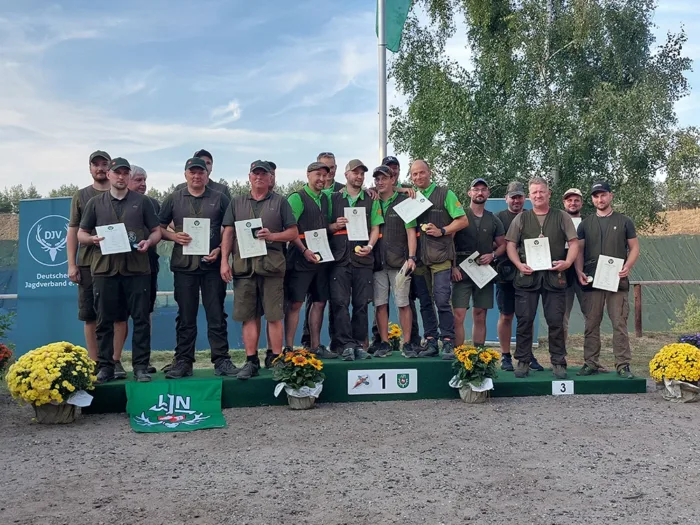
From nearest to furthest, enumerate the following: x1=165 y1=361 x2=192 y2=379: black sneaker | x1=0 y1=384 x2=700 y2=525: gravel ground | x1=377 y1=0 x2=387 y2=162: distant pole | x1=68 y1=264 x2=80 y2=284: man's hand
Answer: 1. x1=0 y1=384 x2=700 y2=525: gravel ground
2. x1=68 y1=264 x2=80 y2=284: man's hand
3. x1=165 y1=361 x2=192 y2=379: black sneaker
4. x1=377 y1=0 x2=387 y2=162: distant pole

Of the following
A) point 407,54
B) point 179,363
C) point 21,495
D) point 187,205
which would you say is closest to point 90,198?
point 187,205

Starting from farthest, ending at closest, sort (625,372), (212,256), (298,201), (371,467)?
1. (625,372)
2. (298,201)
3. (212,256)
4. (371,467)

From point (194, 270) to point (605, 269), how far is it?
154 inches

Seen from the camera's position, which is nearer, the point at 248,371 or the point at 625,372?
the point at 248,371

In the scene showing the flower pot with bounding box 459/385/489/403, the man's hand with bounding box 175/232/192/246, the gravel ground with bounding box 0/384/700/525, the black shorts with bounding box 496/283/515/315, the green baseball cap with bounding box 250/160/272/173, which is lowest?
the gravel ground with bounding box 0/384/700/525

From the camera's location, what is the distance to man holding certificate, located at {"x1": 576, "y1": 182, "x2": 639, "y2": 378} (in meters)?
6.43

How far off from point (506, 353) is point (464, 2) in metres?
→ 13.4

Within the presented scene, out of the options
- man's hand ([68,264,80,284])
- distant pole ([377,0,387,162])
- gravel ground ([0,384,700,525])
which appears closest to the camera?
gravel ground ([0,384,700,525])

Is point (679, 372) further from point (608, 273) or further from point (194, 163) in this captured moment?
point (194, 163)

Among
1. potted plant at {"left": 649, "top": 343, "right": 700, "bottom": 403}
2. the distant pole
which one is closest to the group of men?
potted plant at {"left": 649, "top": 343, "right": 700, "bottom": 403}

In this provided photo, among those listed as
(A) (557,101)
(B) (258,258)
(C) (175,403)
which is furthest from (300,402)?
(A) (557,101)

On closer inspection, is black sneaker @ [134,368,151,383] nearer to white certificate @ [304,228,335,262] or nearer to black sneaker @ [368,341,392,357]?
white certificate @ [304,228,335,262]

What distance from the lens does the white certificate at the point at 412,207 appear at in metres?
6.24

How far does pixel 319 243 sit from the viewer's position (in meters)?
6.11
